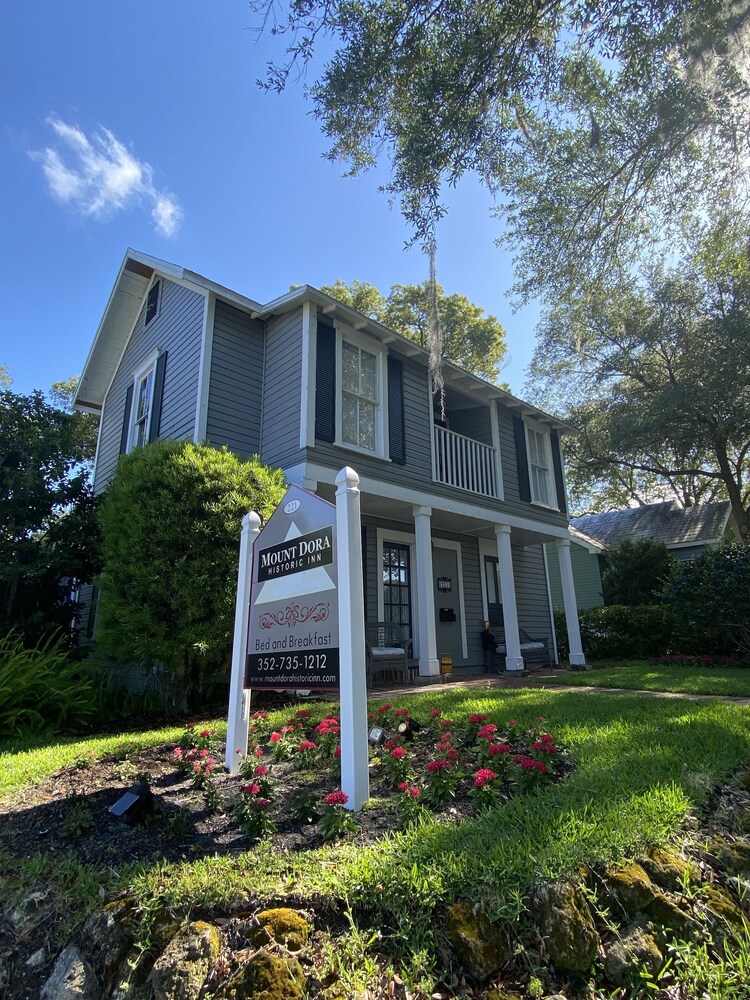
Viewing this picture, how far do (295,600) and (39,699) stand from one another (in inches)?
157

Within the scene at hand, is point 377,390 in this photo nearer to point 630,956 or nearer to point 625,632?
point 630,956

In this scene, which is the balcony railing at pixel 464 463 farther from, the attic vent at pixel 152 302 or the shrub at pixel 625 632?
the shrub at pixel 625 632

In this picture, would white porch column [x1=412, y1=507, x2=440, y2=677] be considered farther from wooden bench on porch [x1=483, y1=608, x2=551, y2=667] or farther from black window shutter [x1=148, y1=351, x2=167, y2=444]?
black window shutter [x1=148, y1=351, x2=167, y2=444]

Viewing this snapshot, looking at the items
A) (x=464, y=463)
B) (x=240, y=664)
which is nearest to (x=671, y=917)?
(x=240, y=664)

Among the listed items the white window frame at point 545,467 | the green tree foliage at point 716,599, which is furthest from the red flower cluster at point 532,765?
the green tree foliage at point 716,599

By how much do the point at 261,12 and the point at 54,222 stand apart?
7702mm

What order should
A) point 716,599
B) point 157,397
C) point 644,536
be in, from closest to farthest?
1. point 157,397
2. point 716,599
3. point 644,536

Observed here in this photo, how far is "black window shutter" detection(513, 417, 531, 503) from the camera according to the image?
11867mm

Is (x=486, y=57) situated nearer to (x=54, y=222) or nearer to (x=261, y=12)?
(x=261, y=12)

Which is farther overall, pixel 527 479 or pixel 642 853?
pixel 527 479

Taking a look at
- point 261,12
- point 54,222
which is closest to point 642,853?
point 261,12

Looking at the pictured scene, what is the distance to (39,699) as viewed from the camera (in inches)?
226

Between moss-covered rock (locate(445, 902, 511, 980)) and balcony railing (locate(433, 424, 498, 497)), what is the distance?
800 cm

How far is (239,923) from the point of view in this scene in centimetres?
192
